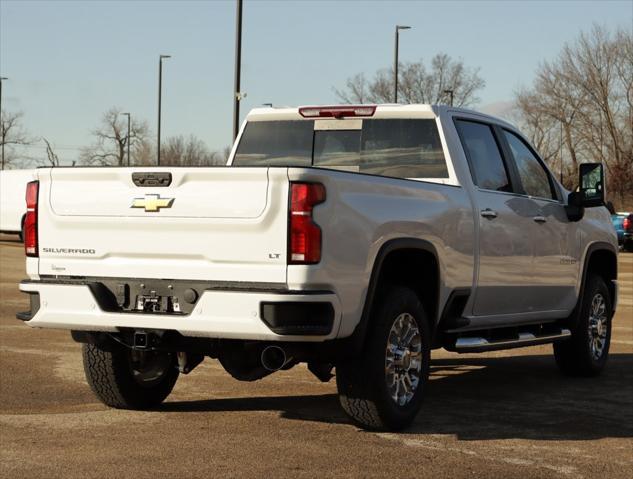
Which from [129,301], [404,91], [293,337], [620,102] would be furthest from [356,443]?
[404,91]

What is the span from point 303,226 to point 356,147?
2548mm

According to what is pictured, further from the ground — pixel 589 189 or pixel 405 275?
pixel 589 189

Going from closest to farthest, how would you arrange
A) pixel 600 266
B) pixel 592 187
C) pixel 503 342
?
1. pixel 503 342
2. pixel 592 187
3. pixel 600 266

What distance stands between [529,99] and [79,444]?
228 ft

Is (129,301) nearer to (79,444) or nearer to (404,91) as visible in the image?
(79,444)

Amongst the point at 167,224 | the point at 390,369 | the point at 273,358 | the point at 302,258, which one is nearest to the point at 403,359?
the point at 390,369

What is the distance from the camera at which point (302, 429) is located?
7.73m

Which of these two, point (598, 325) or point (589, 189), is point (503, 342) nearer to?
point (589, 189)

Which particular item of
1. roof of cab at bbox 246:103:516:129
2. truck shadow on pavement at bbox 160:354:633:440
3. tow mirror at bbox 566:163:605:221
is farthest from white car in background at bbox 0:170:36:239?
tow mirror at bbox 566:163:605:221

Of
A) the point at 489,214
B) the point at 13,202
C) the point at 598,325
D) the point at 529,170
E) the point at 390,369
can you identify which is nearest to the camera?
the point at 390,369

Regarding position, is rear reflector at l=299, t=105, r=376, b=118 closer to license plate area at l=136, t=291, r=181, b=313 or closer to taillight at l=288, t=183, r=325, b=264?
taillight at l=288, t=183, r=325, b=264

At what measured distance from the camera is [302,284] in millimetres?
6820

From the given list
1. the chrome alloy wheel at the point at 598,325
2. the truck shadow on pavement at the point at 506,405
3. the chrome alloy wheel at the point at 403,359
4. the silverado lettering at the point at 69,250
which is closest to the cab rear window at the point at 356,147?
the chrome alloy wheel at the point at 403,359

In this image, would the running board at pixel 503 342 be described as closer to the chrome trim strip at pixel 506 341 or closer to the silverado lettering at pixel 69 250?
the chrome trim strip at pixel 506 341
